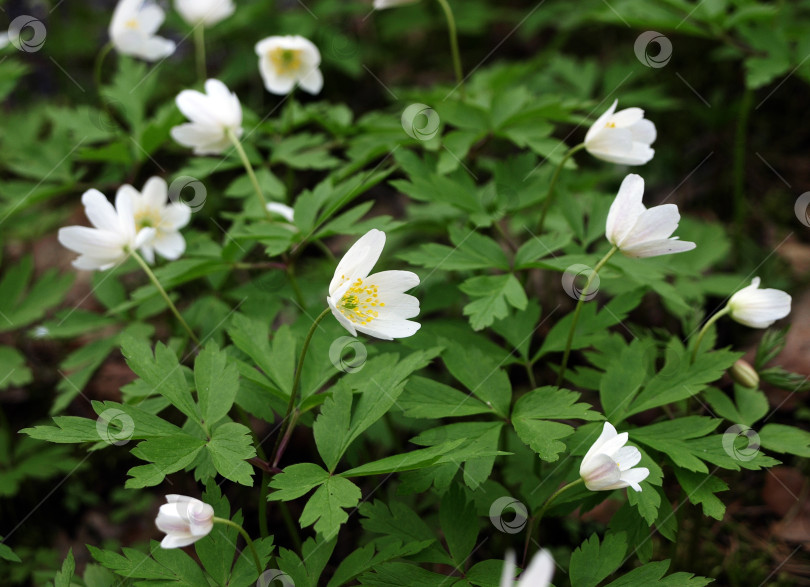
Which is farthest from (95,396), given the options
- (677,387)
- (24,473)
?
(677,387)

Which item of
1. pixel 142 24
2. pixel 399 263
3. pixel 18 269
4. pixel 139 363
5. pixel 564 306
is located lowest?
pixel 564 306

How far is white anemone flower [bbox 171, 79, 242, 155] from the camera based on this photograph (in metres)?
2.31

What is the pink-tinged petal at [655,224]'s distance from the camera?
1.72 metres

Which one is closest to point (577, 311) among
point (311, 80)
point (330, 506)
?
point (330, 506)

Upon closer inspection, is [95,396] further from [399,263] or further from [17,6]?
[17,6]

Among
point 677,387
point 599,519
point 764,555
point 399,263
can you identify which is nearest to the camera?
point 677,387

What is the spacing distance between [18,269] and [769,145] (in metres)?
3.91

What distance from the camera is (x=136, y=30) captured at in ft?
9.18

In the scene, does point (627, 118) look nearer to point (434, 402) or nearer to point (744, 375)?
point (744, 375)

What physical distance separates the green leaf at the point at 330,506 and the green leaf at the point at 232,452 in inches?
6.0

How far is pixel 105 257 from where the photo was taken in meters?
2.07

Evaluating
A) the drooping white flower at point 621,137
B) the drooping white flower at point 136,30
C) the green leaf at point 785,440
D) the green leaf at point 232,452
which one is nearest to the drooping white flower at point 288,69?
the drooping white flower at point 136,30

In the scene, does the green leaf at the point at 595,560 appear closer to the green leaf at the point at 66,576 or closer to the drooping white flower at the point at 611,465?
the drooping white flower at the point at 611,465

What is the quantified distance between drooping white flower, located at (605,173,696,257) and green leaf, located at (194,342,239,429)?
108cm
